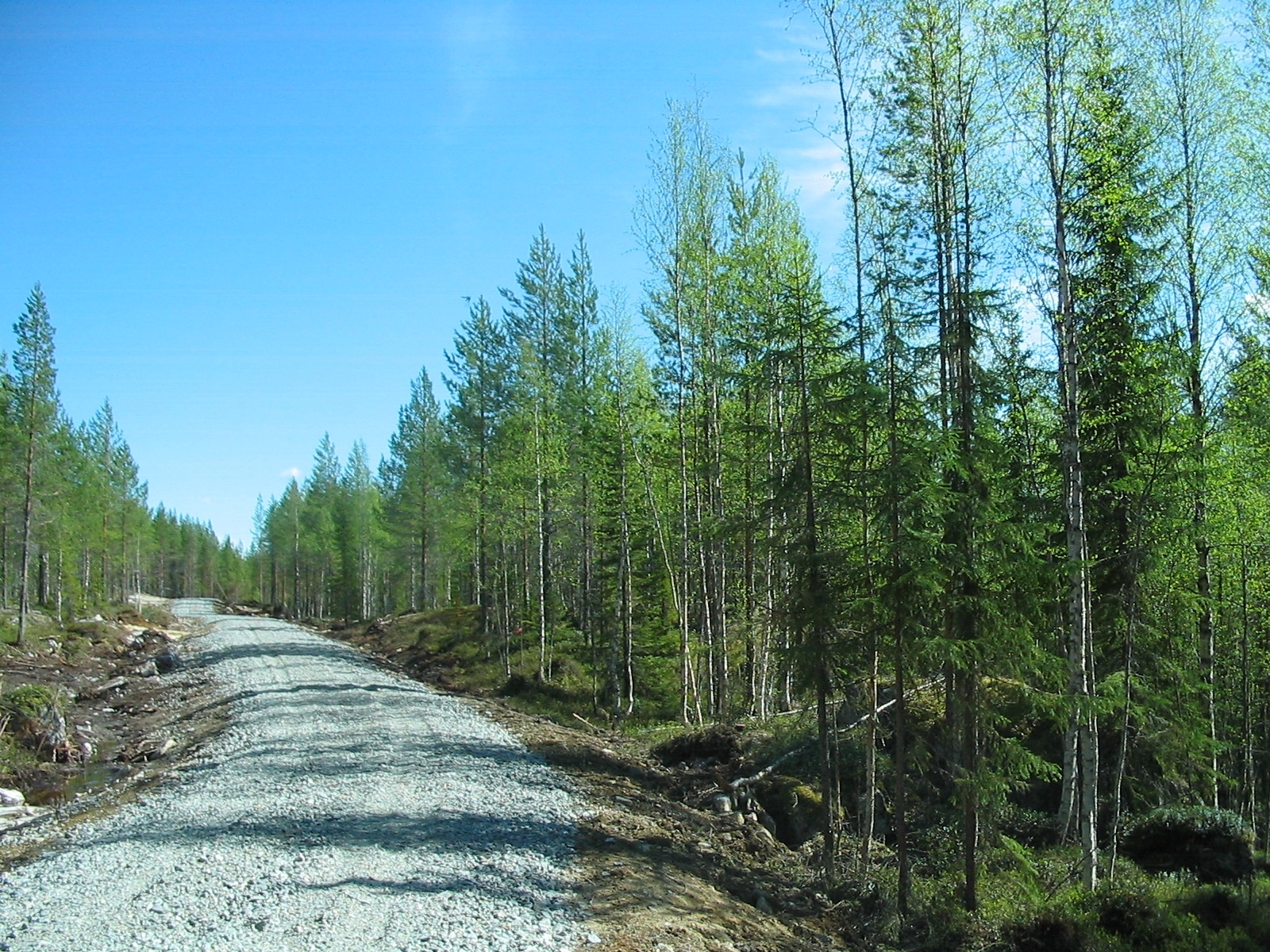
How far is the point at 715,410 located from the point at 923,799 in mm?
8306

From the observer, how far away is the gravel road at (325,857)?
7082 millimetres

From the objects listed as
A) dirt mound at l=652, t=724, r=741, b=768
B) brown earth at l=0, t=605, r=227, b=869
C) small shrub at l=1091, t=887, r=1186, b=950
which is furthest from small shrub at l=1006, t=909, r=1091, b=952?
brown earth at l=0, t=605, r=227, b=869

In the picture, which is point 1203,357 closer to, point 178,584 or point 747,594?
point 747,594

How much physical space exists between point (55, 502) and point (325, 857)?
45016 millimetres

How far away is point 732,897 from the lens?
931 centimetres

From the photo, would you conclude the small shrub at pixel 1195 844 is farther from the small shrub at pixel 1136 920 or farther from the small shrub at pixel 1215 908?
the small shrub at pixel 1136 920

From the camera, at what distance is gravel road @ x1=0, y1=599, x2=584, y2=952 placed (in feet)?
23.2

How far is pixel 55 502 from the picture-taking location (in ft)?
143

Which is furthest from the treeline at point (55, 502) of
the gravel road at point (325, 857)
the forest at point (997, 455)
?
the forest at point (997, 455)

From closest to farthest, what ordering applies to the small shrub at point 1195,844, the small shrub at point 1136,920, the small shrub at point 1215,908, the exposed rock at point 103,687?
the small shrub at point 1136,920
the small shrub at point 1215,908
the small shrub at point 1195,844
the exposed rock at point 103,687

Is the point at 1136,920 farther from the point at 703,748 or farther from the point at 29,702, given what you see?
the point at 29,702

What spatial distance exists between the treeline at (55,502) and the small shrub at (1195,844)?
119 ft

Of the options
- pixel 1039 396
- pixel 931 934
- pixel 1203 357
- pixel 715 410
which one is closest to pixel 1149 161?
pixel 1203 357

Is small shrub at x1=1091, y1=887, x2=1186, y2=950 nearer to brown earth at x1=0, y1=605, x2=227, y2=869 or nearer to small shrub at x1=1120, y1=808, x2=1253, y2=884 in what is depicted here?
small shrub at x1=1120, y1=808, x2=1253, y2=884
